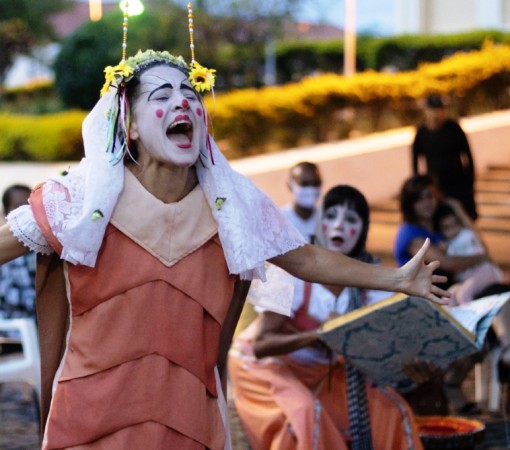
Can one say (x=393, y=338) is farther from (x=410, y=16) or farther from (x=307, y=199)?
(x=410, y=16)

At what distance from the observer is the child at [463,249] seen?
797 cm

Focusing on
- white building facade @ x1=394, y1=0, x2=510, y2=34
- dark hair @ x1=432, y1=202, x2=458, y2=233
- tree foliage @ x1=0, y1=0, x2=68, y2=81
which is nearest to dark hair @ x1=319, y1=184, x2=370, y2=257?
dark hair @ x1=432, y1=202, x2=458, y2=233

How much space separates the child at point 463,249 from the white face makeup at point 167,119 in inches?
146

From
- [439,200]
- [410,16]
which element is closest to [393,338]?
[439,200]

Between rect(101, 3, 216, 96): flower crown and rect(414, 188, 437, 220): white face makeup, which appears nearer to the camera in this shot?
rect(101, 3, 216, 96): flower crown

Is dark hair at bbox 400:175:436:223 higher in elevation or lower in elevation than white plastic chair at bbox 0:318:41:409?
higher

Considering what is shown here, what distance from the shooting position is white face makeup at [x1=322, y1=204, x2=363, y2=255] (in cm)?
603

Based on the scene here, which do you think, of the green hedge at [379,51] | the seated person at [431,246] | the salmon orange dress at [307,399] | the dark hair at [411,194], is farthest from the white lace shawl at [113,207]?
the green hedge at [379,51]

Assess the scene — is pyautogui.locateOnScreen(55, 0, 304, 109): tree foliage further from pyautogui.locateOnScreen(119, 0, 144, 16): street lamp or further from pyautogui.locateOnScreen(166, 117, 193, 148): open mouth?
pyautogui.locateOnScreen(166, 117, 193, 148): open mouth

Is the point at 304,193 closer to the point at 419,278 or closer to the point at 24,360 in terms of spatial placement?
the point at 24,360

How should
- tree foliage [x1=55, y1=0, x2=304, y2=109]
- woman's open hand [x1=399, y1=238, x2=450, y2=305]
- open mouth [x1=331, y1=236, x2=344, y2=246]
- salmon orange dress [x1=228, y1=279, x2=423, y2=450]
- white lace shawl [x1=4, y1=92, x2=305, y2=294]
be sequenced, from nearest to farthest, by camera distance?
white lace shawl [x1=4, y1=92, x2=305, y2=294], woman's open hand [x1=399, y1=238, x2=450, y2=305], salmon orange dress [x1=228, y1=279, x2=423, y2=450], open mouth [x1=331, y1=236, x2=344, y2=246], tree foliage [x1=55, y1=0, x2=304, y2=109]

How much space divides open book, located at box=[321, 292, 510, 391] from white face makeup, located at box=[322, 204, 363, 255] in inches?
22.1

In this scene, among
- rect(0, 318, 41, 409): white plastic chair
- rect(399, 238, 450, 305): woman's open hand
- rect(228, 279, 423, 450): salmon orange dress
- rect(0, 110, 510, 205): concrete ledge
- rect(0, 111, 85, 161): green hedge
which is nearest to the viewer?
rect(399, 238, 450, 305): woman's open hand

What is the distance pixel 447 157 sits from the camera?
11.5 m
